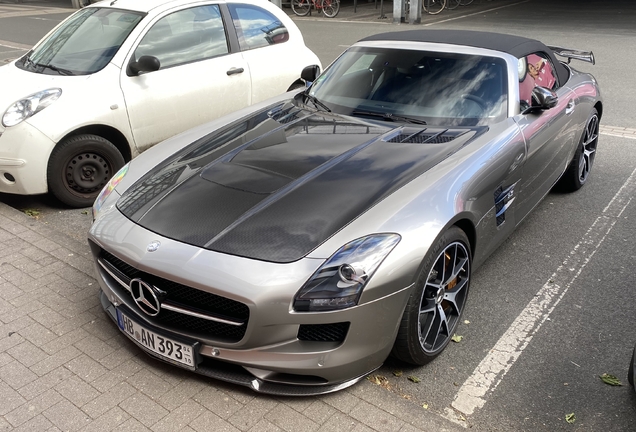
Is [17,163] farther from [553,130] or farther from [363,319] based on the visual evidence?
[553,130]

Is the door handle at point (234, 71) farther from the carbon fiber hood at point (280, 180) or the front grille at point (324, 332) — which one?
the front grille at point (324, 332)

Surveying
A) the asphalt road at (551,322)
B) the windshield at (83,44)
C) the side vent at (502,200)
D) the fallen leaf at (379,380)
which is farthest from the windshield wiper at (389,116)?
the windshield at (83,44)

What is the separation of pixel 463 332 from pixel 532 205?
51.5 inches

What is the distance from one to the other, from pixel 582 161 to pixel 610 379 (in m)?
2.85

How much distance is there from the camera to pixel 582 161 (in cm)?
559

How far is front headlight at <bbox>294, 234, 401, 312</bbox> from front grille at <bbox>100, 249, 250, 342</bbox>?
0.30m

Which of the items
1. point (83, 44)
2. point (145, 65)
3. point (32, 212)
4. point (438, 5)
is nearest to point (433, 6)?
point (438, 5)

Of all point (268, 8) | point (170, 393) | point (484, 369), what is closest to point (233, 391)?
point (170, 393)

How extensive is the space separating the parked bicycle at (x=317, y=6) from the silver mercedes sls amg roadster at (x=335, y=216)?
1643cm

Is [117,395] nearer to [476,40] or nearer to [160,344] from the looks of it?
[160,344]

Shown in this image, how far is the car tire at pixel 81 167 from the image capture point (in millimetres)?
5215

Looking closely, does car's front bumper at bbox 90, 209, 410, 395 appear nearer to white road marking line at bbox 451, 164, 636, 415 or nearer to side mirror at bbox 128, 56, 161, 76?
white road marking line at bbox 451, 164, 636, 415

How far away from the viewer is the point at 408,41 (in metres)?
4.62

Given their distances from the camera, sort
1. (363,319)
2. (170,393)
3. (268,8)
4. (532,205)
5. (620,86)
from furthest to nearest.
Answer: (620,86), (268,8), (532,205), (170,393), (363,319)
